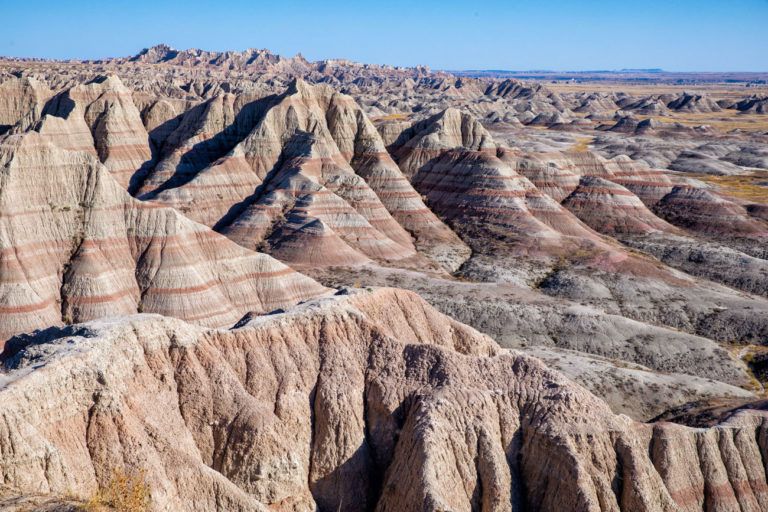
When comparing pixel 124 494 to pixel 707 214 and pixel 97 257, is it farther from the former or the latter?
pixel 707 214

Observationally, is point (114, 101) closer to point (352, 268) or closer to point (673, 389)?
point (352, 268)

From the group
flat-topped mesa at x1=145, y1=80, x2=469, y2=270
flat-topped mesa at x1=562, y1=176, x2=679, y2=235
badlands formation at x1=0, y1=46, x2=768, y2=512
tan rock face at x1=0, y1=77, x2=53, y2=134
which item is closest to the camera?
badlands formation at x1=0, y1=46, x2=768, y2=512

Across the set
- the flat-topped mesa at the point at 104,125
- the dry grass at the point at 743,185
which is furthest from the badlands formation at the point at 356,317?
the dry grass at the point at 743,185

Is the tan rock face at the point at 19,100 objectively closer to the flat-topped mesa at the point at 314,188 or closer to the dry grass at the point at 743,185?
the flat-topped mesa at the point at 314,188

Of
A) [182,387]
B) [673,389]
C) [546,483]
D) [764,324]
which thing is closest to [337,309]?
[182,387]

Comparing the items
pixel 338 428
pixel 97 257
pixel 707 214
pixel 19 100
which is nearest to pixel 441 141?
pixel 707 214

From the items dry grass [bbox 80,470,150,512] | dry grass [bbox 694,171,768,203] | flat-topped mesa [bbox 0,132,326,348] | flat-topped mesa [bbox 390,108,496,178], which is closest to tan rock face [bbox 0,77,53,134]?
flat-topped mesa [bbox 0,132,326,348]

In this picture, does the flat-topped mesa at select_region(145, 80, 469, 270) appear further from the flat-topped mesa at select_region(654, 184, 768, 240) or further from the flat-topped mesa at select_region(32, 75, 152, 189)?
the flat-topped mesa at select_region(654, 184, 768, 240)
